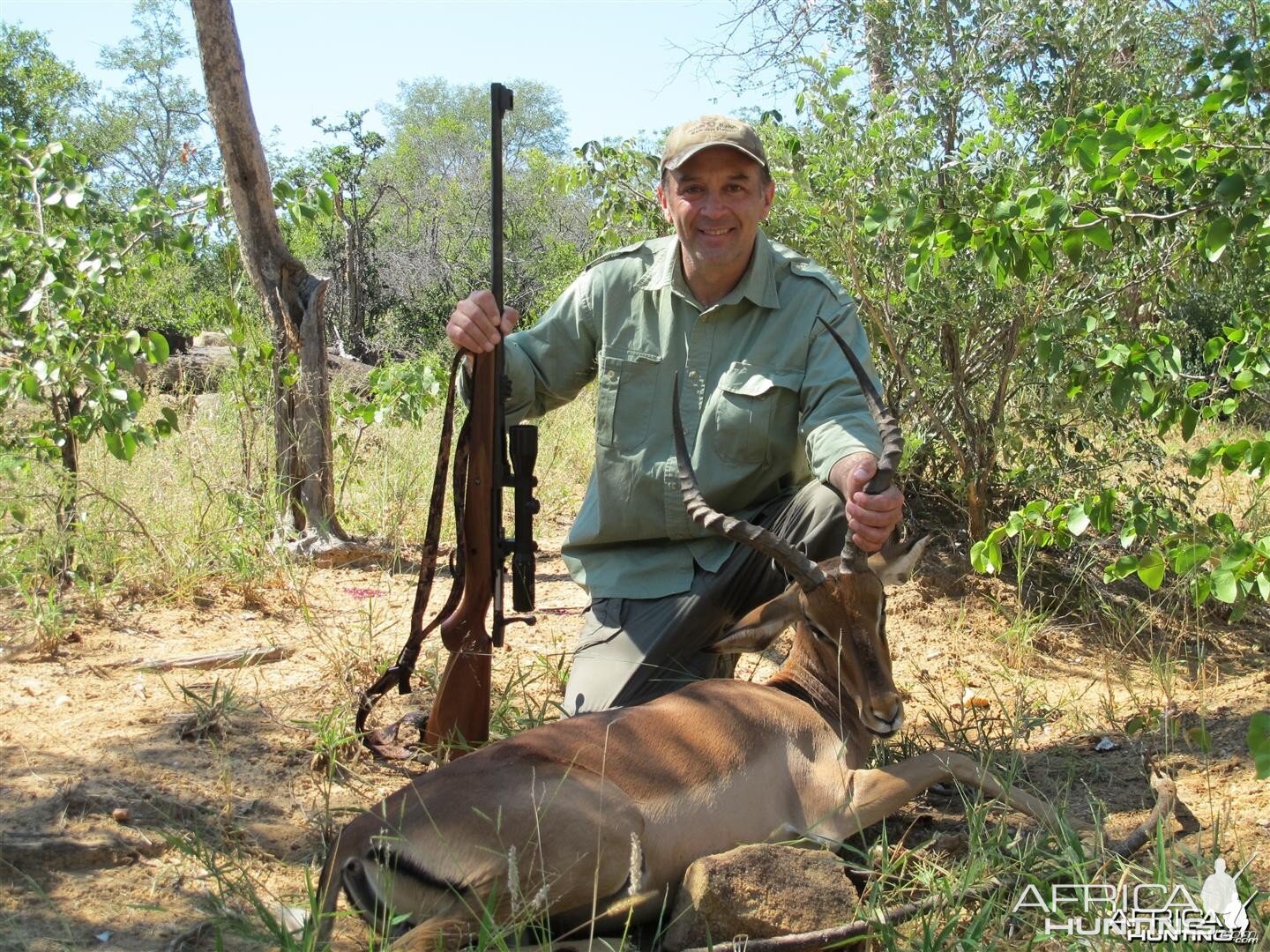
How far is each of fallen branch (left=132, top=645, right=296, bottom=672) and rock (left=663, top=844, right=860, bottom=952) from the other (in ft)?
8.50

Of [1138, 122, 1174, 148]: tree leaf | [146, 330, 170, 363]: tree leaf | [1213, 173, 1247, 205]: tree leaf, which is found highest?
A: [1138, 122, 1174, 148]: tree leaf

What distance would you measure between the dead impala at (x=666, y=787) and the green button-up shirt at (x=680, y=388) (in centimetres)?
60

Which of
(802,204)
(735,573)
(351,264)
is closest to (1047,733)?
(735,573)

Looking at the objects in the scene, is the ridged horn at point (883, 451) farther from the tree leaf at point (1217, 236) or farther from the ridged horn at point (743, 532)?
the tree leaf at point (1217, 236)

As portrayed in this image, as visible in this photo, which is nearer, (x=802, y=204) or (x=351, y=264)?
(x=802, y=204)

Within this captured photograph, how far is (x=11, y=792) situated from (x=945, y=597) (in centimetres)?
440

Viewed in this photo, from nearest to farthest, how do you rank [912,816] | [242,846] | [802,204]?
[242,846]
[912,816]
[802,204]

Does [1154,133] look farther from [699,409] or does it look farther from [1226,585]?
[699,409]

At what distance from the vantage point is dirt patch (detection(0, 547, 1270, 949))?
329 centimetres

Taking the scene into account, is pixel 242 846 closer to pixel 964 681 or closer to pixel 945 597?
pixel 964 681

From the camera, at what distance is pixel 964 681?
206 inches

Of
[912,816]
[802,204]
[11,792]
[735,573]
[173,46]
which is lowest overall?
[912,816]

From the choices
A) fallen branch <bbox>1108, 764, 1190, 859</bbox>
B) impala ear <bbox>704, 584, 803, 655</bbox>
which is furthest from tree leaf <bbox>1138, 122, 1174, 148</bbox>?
fallen branch <bbox>1108, 764, 1190, 859</bbox>

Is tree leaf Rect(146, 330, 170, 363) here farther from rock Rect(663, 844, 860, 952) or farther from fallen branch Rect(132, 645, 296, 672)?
rock Rect(663, 844, 860, 952)
